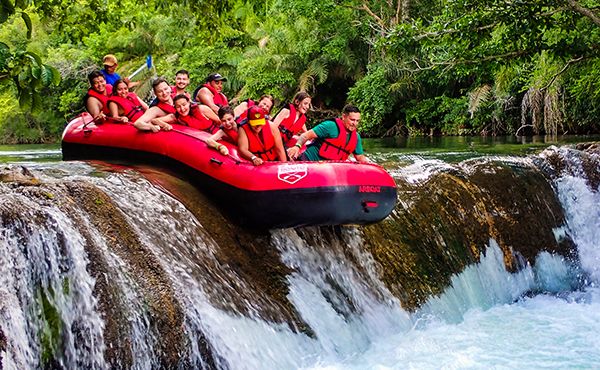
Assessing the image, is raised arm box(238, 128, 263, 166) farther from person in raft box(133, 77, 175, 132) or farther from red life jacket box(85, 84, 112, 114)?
red life jacket box(85, 84, 112, 114)

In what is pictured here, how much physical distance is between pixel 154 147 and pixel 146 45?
28208 mm

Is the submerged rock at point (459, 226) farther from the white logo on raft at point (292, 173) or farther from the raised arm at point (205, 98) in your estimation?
the raised arm at point (205, 98)

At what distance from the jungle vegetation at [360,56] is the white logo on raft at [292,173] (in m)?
2.12

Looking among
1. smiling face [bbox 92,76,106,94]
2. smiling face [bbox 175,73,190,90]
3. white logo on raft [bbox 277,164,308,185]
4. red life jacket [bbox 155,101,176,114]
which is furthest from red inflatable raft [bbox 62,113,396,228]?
smiling face [bbox 92,76,106,94]

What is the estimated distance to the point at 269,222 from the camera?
19.7 ft

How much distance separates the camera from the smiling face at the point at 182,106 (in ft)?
24.8

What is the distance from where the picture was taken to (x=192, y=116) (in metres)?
→ 7.75

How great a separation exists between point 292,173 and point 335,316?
1126mm

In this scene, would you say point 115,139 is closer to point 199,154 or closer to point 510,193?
point 199,154

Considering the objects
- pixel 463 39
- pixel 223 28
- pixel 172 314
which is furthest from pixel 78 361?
pixel 463 39

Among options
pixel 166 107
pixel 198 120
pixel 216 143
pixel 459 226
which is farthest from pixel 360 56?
pixel 216 143

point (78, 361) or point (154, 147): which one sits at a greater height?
point (154, 147)

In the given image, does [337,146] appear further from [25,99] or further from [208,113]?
[25,99]

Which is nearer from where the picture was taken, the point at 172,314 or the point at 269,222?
the point at 172,314
